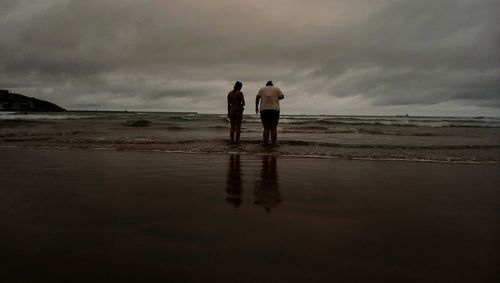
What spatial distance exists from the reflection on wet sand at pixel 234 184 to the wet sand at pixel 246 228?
0.08 ft

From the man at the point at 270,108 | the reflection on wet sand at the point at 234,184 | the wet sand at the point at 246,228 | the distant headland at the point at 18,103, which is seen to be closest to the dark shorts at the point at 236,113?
the man at the point at 270,108

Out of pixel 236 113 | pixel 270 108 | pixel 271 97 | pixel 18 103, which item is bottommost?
pixel 236 113

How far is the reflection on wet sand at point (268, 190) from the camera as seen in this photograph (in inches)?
132

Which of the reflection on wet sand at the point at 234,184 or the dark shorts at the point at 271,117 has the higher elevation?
the dark shorts at the point at 271,117

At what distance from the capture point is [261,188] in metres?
4.10

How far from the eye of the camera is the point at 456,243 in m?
2.31

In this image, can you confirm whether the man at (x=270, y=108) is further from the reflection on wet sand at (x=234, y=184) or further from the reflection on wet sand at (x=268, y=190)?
the reflection on wet sand at (x=268, y=190)

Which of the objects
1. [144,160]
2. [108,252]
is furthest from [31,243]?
[144,160]

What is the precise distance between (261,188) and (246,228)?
156cm

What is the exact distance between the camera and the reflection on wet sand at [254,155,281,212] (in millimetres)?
3342

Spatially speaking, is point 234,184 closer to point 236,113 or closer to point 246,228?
point 246,228

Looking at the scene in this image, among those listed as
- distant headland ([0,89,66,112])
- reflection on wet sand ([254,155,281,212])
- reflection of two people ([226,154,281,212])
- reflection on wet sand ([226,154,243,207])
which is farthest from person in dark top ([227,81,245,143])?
distant headland ([0,89,66,112])

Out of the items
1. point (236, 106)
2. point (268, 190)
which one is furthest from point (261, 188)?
Result: point (236, 106)

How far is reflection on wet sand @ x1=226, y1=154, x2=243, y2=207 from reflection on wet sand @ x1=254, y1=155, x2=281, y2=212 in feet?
0.62
